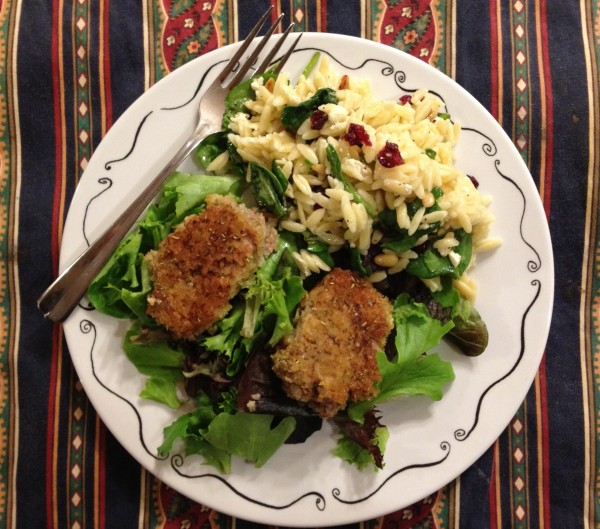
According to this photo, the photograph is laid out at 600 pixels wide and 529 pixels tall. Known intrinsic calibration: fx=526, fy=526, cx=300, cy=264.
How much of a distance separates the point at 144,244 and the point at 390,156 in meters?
1.02

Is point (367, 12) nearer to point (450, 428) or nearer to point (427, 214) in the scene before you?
point (427, 214)

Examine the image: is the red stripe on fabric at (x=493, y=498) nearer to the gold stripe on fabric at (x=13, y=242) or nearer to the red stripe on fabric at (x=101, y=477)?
the red stripe on fabric at (x=101, y=477)

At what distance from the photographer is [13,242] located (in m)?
2.42

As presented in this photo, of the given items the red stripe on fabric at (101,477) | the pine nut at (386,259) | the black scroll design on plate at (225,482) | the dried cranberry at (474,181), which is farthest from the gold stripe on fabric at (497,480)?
the red stripe on fabric at (101,477)

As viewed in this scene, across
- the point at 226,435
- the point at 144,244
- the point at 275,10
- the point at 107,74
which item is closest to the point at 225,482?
the point at 226,435

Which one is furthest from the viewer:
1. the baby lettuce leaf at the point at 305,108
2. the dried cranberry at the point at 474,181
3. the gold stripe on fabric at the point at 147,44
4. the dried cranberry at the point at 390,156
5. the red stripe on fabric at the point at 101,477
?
the gold stripe on fabric at the point at 147,44

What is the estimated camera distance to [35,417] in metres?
2.41

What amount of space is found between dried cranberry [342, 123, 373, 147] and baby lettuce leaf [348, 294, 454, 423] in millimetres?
669

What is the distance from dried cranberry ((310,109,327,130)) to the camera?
1.96m

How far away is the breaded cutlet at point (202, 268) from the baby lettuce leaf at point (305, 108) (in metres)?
0.41

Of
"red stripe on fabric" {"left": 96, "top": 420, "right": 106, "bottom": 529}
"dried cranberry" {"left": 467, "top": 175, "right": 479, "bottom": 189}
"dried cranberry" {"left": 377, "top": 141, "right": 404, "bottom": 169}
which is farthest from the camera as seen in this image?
"red stripe on fabric" {"left": 96, "top": 420, "right": 106, "bottom": 529}

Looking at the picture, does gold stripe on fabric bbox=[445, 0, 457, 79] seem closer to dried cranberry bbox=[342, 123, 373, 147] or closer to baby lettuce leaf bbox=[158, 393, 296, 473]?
dried cranberry bbox=[342, 123, 373, 147]

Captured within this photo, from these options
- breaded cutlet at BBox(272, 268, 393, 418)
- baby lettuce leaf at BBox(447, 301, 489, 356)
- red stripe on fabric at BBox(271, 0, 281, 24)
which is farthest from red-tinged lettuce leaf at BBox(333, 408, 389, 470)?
red stripe on fabric at BBox(271, 0, 281, 24)

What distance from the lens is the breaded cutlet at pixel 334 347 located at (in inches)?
75.5
